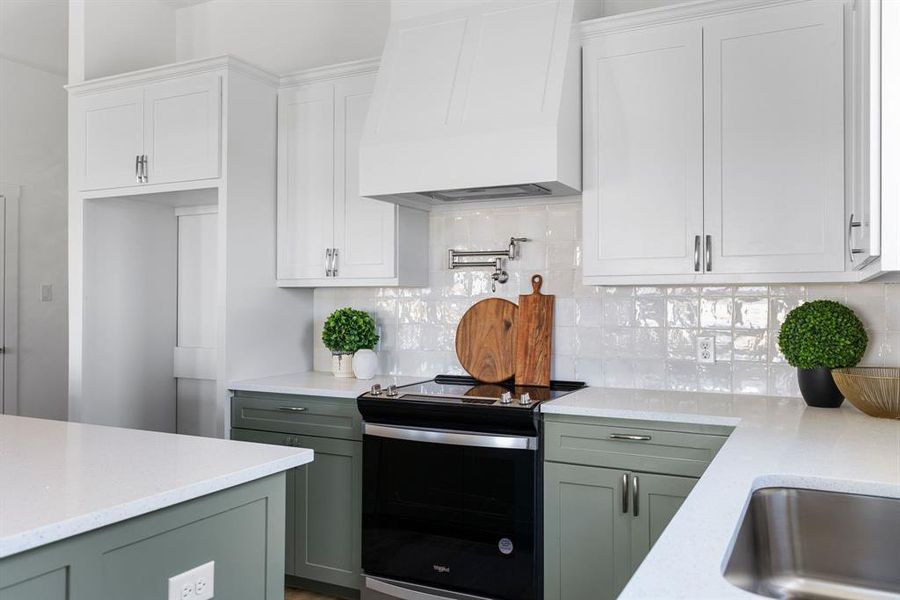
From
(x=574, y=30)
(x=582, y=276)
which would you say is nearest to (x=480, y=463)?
(x=582, y=276)

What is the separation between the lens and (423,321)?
11.7 feet

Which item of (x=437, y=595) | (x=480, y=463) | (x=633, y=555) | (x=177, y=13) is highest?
(x=177, y=13)

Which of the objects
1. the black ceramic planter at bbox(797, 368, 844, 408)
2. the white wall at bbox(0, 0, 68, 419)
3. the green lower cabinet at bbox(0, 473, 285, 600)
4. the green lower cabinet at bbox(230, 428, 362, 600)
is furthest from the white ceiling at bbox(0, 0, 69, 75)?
the black ceramic planter at bbox(797, 368, 844, 408)

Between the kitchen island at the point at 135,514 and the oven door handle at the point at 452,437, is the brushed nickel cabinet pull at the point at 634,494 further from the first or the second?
the kitchen island at the point at 135,514

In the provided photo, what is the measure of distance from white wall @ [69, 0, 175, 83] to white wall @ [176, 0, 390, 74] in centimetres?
14

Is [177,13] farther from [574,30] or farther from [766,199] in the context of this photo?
[766,199]

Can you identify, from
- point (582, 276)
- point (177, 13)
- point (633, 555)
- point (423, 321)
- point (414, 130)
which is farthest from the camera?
point (177, 13)

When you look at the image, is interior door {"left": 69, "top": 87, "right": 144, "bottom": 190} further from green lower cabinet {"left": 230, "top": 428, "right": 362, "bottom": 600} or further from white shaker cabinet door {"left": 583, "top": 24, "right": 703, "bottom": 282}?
white shaker cabinet door {"left": 583, "top": 24, "right": 703, "bottom": 282}

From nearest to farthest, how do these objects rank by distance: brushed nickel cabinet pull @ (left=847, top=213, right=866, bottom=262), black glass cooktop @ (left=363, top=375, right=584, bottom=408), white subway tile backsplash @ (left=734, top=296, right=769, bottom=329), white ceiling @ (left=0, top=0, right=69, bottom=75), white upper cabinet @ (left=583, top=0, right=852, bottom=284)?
brushed nickel cabinet pull @ (left=847, top=213, right=866, bottom=262), white upper cabinet @ (left=583, top=0, right=852, bottom=284), black glass cooktop @ (left=363, top=375, right=584, bottom=408), white subway tile backsplash @ (left=734, top=296, right=769, bottom=329), white ceiling @ (left=0, top=0, right=69, bottom=75)

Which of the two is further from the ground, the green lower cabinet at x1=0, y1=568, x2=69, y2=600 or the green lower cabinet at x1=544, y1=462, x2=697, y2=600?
the green lower cabinet at x1=0, y1=568, x2=69, y2=600

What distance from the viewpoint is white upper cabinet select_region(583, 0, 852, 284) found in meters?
2.55

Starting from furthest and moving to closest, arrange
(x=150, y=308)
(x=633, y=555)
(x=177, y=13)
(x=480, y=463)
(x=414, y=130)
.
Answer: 1. (x=177, y=13)
2. (x=150, y=308)
3. (x=414, y=130)
4. (x=480, y=463)
5. (x=633, y=555)

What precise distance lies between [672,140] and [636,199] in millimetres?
247

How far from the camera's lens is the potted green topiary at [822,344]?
100.0 inches
